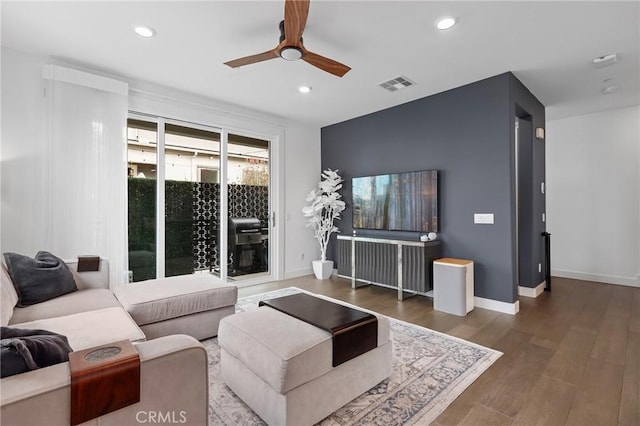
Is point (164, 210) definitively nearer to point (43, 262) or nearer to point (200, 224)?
point (200, 224)

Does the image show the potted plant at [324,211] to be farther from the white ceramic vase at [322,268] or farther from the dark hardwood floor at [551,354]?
the dark hardwood floor at [551,354]

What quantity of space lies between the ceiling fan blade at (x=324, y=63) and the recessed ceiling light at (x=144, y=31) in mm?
1367

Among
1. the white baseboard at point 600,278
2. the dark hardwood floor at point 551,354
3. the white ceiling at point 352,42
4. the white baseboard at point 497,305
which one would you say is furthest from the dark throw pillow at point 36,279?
the white baseboard at point 600,278

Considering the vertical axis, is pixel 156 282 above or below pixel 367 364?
above

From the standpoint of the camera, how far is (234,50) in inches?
118

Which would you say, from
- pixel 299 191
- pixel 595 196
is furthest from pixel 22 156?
pixel 595 196

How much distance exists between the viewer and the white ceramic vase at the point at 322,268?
531cm

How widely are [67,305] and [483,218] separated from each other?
13.5 ft

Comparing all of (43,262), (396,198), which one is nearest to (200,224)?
(43,262)

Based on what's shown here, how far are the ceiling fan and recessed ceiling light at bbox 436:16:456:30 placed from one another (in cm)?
84

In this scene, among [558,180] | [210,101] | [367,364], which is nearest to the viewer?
[367,364]

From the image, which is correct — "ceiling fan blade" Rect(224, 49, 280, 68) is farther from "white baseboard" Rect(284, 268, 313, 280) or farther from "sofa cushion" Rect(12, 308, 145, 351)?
"white baseboard" Rect(284, 268, 313, 280)

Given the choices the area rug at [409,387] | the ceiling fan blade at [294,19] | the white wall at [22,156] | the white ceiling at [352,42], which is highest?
the white ceiling at [352,42]

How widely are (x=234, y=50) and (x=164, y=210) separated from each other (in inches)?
89.0
